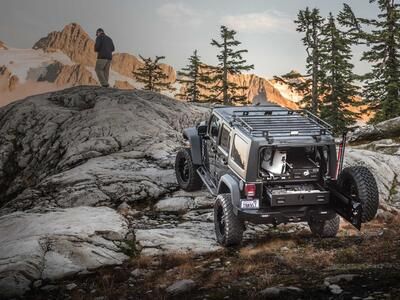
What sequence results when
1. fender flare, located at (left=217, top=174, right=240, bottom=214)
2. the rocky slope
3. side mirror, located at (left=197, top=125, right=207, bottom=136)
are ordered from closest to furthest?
1. the rocky slope
2. fender flare, located at (left=217, top=174, right=240, bottom=214)
3. side mirror, located at (left=197, top=125, right=207, bottom=136)

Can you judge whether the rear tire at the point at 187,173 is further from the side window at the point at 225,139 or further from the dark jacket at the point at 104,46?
the dark jacket at the point at 104,46

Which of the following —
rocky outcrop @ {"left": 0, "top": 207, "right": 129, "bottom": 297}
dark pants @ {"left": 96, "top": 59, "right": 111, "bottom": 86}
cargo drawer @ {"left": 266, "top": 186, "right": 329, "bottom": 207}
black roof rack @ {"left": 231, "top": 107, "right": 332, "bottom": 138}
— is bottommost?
rocky outcrop @ {"left": 0, "top": 207, "right": 129, "bottom": 297}

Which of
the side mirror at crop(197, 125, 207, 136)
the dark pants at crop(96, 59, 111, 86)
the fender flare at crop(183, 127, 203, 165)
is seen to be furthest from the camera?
the dark pants at crop(96, 59, 111, 86)

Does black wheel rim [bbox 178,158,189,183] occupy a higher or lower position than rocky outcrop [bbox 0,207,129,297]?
higher

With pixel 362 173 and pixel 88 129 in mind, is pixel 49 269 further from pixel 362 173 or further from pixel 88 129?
pixel 88 129

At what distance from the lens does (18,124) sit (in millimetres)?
20938

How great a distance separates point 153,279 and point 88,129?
11.4 metres

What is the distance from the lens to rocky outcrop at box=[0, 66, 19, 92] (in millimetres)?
142375

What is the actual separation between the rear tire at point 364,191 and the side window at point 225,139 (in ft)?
8.68

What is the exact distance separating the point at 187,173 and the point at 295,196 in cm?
485

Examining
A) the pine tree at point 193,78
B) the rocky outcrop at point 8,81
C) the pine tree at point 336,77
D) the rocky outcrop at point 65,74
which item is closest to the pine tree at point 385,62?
the pine tree at point 336,77

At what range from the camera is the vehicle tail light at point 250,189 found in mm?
9102

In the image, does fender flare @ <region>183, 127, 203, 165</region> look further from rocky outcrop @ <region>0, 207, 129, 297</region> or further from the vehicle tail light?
the vehicle tail light

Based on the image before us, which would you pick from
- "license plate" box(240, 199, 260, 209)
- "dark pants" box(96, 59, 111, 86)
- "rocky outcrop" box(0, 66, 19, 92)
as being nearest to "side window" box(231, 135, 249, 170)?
"license plate" box(240, 199, 260, 209)
